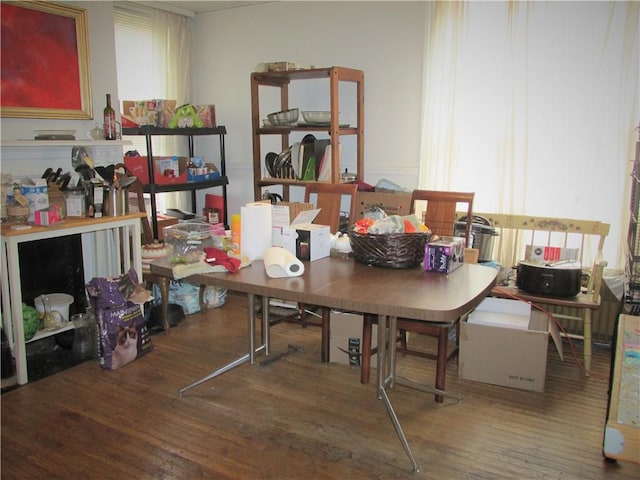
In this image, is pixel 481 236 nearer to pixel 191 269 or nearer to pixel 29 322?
pixel 191 269

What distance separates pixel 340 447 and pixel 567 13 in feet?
9.55

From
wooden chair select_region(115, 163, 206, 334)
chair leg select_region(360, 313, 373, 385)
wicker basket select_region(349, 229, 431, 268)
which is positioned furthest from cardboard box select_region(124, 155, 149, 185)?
wicker basket select_region(349, 229, 431, 268)

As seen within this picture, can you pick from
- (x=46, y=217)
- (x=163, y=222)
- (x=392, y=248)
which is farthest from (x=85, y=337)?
(x=392, y=248)

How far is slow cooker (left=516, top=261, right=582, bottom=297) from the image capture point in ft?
10.1

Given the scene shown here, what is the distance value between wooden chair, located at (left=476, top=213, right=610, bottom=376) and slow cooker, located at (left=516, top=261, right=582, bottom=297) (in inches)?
1.6

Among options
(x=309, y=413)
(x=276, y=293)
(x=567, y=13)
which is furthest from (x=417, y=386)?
(x=567, y=13)

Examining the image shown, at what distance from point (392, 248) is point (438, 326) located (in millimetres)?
516

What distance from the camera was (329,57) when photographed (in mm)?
4379

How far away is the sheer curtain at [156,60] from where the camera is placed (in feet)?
14.9

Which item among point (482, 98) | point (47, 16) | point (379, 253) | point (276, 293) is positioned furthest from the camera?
point (482, 98)

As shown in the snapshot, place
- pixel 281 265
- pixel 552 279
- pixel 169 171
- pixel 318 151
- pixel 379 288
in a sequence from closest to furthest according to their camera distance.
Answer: pixel 379 288 → pixel 281 265 → pixel 552 279 → pixel 318 151 → pixel 169 171

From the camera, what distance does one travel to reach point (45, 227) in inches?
115

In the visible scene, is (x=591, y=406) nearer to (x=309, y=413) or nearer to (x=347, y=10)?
(x=309, y=413)

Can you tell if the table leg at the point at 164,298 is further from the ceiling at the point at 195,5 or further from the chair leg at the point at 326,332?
the ceiling at the point at 195,5
